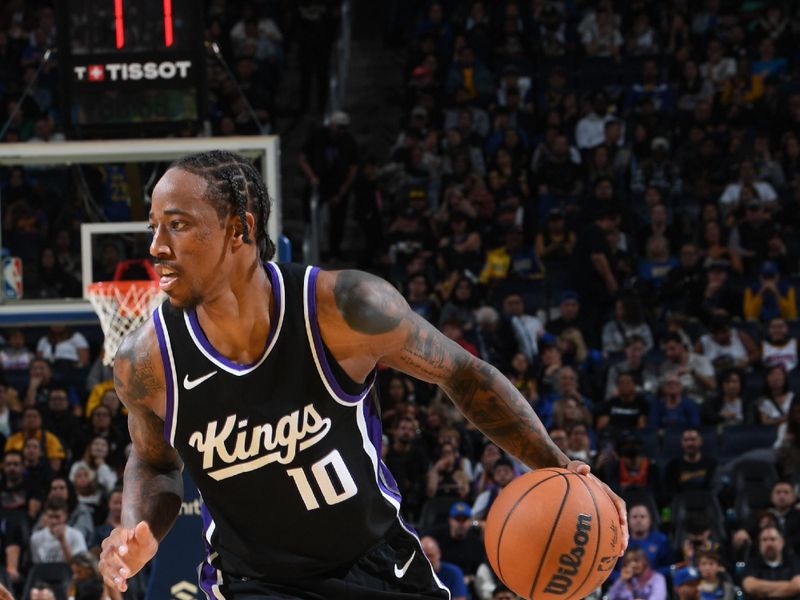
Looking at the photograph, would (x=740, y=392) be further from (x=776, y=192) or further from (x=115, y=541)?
(x=115, y=541)

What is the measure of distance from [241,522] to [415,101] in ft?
39.5

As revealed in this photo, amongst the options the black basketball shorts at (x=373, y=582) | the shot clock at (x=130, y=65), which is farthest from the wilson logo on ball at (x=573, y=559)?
the shot clock at (x=130, y=65)

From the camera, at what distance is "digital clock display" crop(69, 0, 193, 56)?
8.09m

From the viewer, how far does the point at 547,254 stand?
13.1 m

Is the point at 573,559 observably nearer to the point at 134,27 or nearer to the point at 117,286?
the point at 117,286

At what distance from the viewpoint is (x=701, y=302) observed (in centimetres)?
1256

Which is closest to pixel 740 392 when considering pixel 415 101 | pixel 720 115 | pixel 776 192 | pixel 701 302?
pixel 701 302

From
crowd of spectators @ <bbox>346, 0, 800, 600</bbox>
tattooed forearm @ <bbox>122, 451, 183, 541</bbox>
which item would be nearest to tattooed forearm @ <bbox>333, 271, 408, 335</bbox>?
tattooed forearm @ <bbox>122, 451, 183, 541</bbox>

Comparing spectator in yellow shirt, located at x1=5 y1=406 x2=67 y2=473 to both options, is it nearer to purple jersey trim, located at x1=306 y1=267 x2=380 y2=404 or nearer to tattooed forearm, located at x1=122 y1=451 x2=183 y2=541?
tattooed forearm, located at x1=122 y1=451 x2=183 y2=541

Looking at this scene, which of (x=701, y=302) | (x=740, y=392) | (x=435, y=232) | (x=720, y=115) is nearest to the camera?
(x=740, y=392)

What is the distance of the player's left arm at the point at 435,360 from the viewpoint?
3391 mm

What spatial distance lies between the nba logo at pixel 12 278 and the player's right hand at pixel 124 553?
559 centimetres

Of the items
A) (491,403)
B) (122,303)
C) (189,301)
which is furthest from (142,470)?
(122,303)

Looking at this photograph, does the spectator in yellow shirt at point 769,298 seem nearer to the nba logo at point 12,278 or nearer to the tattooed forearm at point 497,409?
the nba logo at point 12,278
